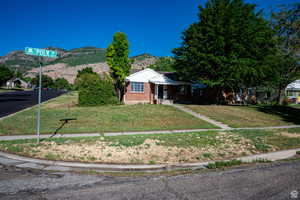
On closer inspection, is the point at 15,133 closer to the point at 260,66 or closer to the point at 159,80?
the point at 159,80

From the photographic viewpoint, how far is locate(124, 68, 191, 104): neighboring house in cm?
2122

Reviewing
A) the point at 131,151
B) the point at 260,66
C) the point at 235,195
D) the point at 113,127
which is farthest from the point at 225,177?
the point at 260,66

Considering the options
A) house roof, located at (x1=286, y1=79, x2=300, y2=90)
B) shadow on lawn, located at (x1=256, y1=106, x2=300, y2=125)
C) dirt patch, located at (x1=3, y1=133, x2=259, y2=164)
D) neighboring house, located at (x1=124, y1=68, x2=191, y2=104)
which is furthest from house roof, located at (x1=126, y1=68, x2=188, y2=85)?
house roof, located at (x1=286, y1=79, x2=300, y2=90)

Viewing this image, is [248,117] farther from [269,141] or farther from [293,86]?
[293,86]

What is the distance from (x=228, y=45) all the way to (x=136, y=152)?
15.2 meters

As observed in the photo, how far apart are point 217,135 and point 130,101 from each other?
14330mm

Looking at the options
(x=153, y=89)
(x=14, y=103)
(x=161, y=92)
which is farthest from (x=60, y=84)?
(x=161, y=92)

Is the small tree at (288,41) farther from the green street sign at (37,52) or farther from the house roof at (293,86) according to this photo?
the green street sign at (37,52)

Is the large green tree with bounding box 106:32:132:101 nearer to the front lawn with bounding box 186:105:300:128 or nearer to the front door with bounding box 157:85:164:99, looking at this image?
the front door with bounding box 157:85:164:99

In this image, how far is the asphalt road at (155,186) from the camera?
10.0 feet

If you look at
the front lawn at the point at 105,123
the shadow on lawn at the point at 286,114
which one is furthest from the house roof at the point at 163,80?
the shadow on lawn at the point at 286,114

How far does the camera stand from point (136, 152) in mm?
5504

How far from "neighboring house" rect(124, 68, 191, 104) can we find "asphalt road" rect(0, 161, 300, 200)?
56.3 feet

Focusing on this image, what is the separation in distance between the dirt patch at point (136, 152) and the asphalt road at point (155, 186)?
0.99 m
